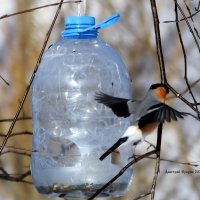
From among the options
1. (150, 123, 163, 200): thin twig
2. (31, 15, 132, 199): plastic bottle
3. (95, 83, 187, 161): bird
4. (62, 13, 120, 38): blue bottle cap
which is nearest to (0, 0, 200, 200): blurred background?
(31, 15, 132, 199): plastic bottle

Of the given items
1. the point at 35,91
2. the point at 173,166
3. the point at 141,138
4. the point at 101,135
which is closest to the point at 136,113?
the point at 141,138

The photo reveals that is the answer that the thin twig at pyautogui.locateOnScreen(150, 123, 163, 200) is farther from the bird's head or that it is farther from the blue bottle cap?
the blue bottle cap

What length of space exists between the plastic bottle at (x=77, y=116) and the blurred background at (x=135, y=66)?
3.60m

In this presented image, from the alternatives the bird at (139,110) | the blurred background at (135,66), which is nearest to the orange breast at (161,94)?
the bird at (139,110)

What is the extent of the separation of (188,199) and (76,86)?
3953mm

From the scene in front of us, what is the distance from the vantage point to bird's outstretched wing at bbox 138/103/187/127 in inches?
84.7

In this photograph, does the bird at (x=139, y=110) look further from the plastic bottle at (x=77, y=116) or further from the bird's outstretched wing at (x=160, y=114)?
the plastic bottle at (x=77, y=116)

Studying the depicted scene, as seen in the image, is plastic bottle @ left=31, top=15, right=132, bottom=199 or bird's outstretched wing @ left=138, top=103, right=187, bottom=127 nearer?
bird's outstretched wing @ left=138, top=103, right=187, bottom=127

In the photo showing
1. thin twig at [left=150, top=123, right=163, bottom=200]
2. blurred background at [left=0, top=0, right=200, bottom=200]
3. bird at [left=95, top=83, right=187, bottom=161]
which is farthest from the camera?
blurred background at [left=0, top=0, right=200, bottom=200]

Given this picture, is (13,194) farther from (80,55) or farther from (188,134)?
(80,55)

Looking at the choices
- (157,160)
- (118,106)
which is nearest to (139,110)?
(118,106)

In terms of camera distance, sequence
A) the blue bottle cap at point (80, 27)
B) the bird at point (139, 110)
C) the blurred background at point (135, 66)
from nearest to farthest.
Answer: the bird at point (139, 110) → the blue bottle cap at point (80, 27) → the blurred background at point (135, 66)

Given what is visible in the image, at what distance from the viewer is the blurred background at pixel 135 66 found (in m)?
6.36

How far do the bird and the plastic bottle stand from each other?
14 centimetres
